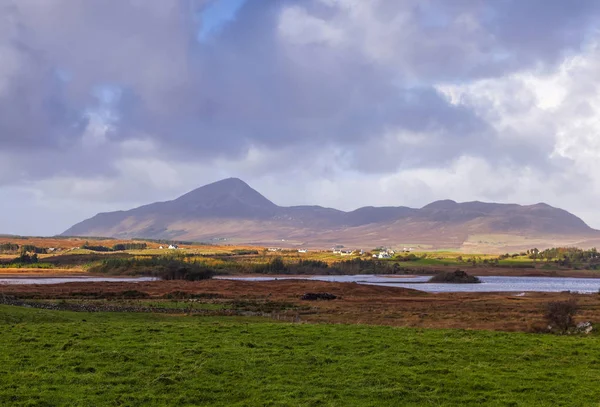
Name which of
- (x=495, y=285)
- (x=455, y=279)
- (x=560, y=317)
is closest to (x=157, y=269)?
(x=455, y=279)

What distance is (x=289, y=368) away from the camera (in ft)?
57.3

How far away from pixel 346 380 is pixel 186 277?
105392 millimetres

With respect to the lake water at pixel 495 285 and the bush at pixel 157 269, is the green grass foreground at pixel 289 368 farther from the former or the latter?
the bush at pixel 157 269

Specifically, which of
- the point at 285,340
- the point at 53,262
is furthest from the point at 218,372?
the point at 53,262

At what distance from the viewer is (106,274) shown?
139 meters

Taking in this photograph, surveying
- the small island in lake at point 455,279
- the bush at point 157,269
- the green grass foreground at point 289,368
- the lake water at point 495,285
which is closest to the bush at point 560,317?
the green grass foreground at point 289,368

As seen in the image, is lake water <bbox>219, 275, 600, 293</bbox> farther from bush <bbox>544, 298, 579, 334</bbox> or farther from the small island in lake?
bush <bbox>544, 298, 579, 334</bbox>

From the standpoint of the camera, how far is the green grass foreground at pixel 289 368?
14.5 metres

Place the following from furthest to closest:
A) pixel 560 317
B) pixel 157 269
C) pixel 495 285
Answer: pixel 157 269 < pixel 495 285 < pixel 560 317

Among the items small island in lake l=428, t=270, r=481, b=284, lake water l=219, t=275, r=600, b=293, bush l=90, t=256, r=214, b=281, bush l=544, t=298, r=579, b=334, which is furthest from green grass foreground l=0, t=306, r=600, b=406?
small island in lake l=428, t=270, r=481, b=284

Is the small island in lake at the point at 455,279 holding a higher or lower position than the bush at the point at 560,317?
lower

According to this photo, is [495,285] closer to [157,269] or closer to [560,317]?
[157,269]

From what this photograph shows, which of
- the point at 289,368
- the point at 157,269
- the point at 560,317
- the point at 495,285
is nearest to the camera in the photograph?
the point at 289,368

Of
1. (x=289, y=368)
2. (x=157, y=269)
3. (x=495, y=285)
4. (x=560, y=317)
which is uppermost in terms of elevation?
(x=289, y=368)
